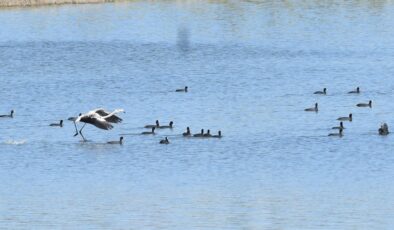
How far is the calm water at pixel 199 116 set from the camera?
25.8 metres

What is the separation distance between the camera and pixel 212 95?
42.8m

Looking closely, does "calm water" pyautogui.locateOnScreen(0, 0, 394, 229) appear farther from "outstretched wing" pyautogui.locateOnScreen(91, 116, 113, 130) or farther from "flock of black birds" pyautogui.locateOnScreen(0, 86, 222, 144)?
"outstretched wing" pyautogui.locateOnScreen(91, 116, 113, 130)

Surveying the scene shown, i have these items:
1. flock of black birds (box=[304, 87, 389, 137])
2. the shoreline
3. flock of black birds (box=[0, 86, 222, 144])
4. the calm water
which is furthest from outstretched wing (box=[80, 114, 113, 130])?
the shoreline

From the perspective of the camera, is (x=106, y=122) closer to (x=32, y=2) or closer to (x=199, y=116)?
(x=199, y=116)

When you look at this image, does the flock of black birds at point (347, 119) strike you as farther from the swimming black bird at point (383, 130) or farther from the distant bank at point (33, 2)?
the distant bank at point (33, 2)

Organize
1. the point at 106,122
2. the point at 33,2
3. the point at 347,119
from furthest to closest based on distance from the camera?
the point at 33,2 < the point at 347,119 < the point at 106,122

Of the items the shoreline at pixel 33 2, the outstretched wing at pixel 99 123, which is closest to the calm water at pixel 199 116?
the shoreline at pixel 33 2

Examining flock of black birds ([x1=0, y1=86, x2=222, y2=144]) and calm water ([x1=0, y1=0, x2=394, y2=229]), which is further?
flock of black birds ([x1=0, y1=86, x2=222, y2=144])

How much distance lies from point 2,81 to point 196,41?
13497 mm

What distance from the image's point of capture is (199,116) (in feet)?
127

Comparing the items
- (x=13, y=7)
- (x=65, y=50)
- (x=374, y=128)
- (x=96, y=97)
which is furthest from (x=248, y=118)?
(x=13, y=7)

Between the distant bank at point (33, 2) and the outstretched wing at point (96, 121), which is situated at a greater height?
the distant bank at point (33, 2)

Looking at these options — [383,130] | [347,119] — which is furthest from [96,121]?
[347,119]

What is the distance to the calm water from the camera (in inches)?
1015
